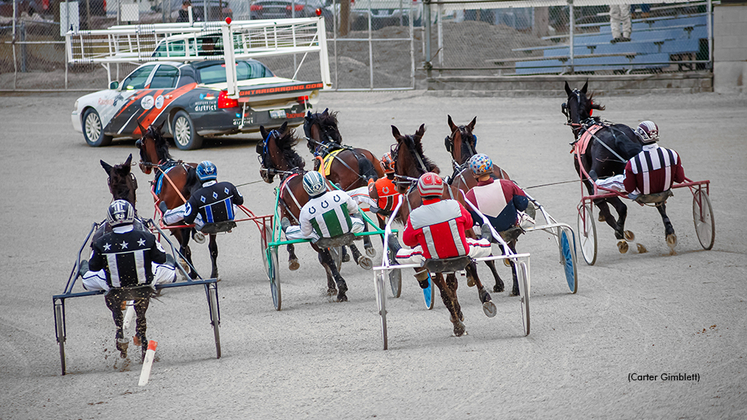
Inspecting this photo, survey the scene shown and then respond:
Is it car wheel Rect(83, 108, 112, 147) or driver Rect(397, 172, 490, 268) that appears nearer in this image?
driver Rect(397, 172, 490, 268)

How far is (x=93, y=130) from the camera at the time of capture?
1930 centimetres

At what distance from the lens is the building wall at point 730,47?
68.2ft

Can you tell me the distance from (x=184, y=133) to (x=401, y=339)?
1208 cm

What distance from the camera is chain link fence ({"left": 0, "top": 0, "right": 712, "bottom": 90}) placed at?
22.2 metres

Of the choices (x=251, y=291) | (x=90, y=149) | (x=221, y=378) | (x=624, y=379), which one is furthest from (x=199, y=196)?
(x=90, y=149)

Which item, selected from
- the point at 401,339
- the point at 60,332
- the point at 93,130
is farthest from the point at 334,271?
the point at 93,130

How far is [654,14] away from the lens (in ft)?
75.2

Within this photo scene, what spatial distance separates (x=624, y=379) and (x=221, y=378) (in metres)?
3.13

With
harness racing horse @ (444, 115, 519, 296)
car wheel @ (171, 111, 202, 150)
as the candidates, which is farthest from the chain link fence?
harness racing horse @ (444, 115, 519, 296)

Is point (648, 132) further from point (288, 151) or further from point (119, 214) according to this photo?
point (119, 214)

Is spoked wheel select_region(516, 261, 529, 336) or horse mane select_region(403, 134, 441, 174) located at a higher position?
horse mane select_region(403, 134, 441, 174)

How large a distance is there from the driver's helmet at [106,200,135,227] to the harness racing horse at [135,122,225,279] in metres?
3.34

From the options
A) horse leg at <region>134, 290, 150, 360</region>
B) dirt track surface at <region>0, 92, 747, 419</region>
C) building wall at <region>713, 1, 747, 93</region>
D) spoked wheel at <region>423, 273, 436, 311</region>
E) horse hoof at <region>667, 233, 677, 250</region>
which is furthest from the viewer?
building wall at <region>713, 1, 747, 93</region>

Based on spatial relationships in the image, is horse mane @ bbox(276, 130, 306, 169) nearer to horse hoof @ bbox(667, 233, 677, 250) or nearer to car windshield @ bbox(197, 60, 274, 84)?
horse hoof @ bbox(667, 233, 677, 250)
